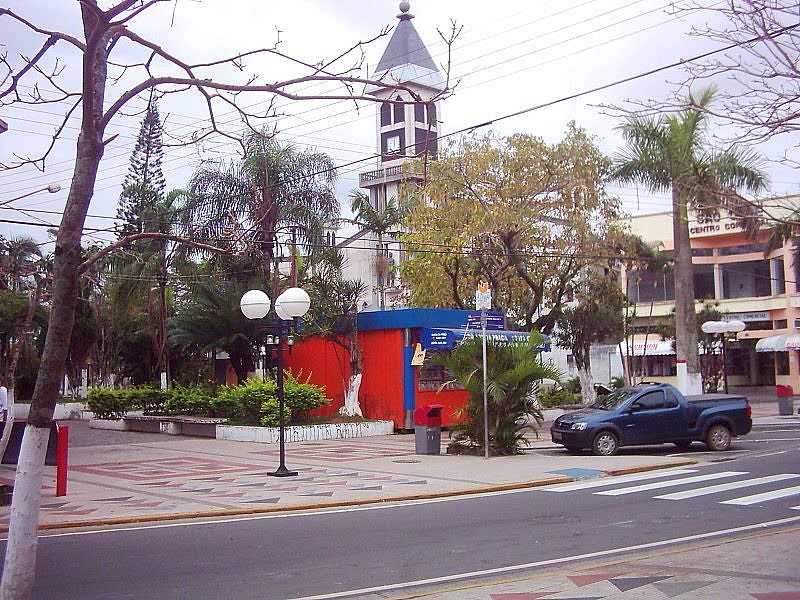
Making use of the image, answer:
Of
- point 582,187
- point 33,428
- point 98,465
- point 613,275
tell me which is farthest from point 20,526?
point 613,275

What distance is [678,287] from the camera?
3098 cm

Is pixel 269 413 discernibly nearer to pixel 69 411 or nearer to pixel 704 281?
pixel 69 411

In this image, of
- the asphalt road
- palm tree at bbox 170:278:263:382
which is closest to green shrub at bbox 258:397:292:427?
palm tree at bbox 170:278:263:382

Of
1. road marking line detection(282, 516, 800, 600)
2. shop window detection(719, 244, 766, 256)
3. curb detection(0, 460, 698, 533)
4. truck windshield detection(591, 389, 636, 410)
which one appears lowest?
curb detection(0, 460, 698, 533)

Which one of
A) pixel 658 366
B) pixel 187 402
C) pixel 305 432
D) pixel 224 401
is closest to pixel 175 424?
pixel 224 401

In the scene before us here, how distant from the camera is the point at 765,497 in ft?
46.3

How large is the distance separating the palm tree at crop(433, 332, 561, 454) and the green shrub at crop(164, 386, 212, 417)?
48.6 feet

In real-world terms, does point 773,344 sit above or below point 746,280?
below

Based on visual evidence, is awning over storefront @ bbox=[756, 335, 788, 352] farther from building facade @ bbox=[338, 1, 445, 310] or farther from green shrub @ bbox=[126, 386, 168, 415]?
green shrub @ bbox=[126, 386, 168, 415]

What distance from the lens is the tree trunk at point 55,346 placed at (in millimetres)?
6191

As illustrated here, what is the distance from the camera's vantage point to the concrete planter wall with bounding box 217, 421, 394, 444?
26922 mm

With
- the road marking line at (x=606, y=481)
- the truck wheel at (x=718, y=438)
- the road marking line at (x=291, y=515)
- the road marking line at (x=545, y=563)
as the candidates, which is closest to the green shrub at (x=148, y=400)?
the truck wheel at (x=718, y=438)

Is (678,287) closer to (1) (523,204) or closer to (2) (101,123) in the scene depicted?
(1) (523,204)

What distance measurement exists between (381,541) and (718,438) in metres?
13.5
